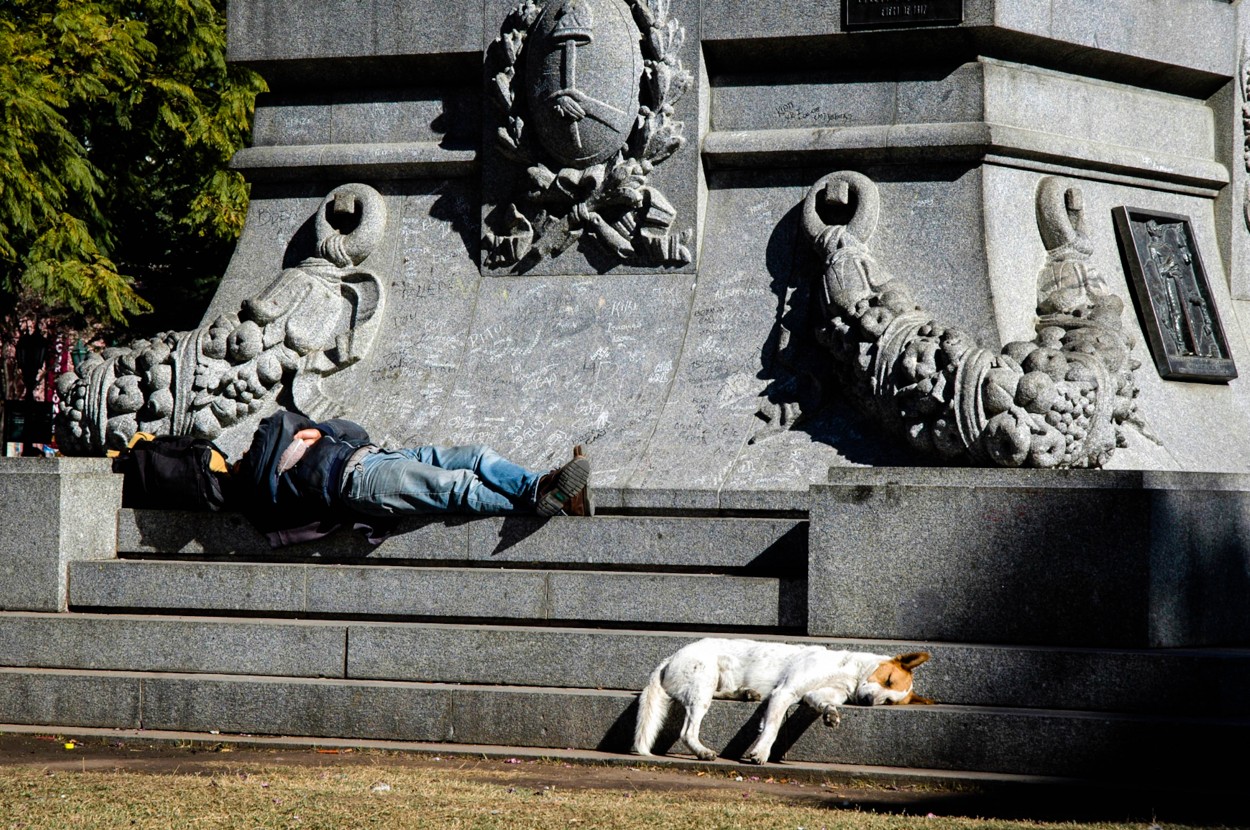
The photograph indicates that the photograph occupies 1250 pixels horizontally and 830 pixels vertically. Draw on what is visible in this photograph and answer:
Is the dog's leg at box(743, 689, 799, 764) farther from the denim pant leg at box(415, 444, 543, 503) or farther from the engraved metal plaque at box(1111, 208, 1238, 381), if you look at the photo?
the engraved metal plaque at box(1111, 208, 1238, 381)

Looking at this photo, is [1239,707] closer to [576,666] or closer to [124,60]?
[576,666]

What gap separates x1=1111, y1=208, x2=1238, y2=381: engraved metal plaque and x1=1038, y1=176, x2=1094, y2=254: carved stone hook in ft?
1.34

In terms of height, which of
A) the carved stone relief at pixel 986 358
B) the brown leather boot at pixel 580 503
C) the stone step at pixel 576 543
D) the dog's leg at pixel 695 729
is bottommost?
the dog's leg at pixel 695 729

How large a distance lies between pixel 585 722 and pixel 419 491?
5.24 ft

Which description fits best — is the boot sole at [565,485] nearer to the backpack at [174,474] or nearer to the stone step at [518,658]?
the stone step at [518,658]

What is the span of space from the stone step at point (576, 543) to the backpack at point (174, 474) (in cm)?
16

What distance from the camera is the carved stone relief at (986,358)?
8.17 meters

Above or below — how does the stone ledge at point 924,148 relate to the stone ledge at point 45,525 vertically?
above

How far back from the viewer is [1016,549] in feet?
25.1

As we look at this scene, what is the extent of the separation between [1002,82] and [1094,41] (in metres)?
0.75

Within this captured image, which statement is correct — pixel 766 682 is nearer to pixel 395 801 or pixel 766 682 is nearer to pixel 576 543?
pixel 576 543

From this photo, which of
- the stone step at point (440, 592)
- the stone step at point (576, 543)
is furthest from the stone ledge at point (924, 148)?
the stone step at point (440, 592)

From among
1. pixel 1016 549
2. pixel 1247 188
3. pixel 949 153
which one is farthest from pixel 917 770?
pixel 1247 188

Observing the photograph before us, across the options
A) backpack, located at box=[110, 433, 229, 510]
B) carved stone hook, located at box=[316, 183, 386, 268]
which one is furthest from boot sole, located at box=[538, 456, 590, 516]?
carved stone hook, located at box=[316, 183, 386, 268]
